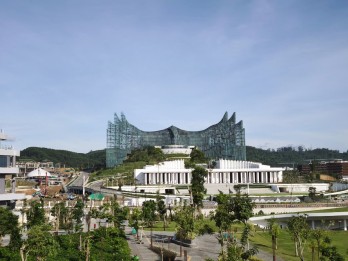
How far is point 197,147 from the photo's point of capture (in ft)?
597

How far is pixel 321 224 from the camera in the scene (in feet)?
192

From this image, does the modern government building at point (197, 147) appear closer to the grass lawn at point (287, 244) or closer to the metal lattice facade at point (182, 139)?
the metal lattice facade at point (182, 139)

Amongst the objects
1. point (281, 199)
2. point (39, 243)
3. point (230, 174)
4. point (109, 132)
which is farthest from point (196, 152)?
point (39, 243)

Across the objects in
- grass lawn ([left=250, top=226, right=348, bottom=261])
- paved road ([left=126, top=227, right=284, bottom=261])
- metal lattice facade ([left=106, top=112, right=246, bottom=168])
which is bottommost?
grass lawn ([left=250, top=226, right=348, bottom=261])

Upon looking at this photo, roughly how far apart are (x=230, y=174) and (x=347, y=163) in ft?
306

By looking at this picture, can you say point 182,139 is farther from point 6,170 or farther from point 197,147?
point 6,170

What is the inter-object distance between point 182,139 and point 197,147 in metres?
11.5

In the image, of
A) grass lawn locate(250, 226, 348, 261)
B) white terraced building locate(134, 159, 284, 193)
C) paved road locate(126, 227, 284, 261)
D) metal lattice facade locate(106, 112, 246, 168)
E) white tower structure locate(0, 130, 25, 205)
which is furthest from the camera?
metal lattice facade locate(106, 112, 246, 168)

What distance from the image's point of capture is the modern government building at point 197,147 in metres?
120

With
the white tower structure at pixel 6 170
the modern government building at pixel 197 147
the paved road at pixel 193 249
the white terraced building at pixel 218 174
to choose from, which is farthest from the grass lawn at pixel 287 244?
the white terraced building at pixel 218 174

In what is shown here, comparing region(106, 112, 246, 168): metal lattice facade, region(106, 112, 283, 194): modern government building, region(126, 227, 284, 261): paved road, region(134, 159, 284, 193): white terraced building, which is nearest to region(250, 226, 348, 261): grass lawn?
region(126, 227, 284, 261): paved road

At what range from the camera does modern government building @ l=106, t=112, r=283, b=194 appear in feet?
395

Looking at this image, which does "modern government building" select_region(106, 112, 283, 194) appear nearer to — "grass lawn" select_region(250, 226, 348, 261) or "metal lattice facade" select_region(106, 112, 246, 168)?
"metal lattice facade" select_region(106, 112, 246, 168)

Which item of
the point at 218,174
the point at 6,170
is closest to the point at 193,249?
the point at 6,170
